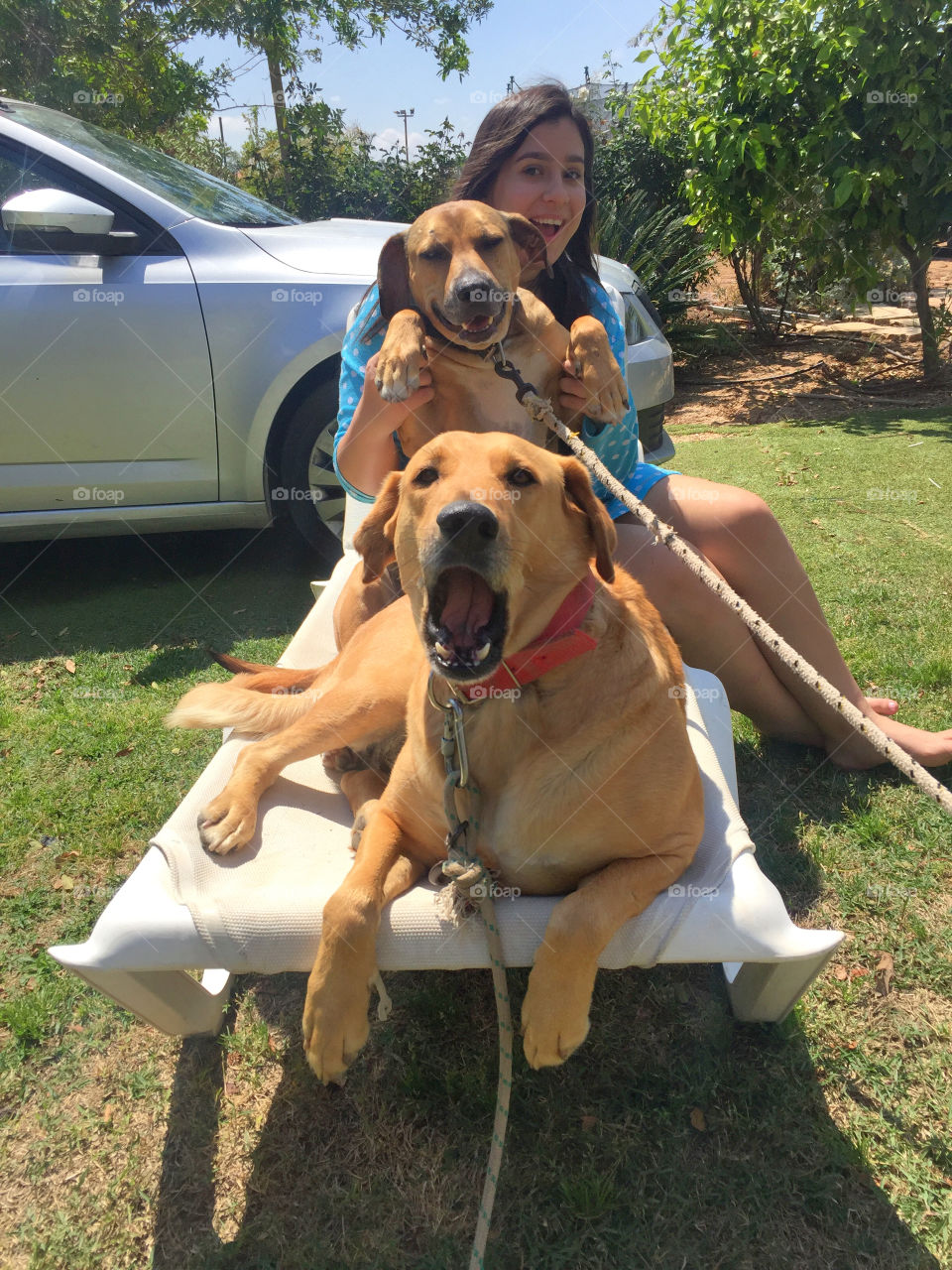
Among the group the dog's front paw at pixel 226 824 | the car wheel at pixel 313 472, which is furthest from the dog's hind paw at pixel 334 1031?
the car wheel at pixel 313 472

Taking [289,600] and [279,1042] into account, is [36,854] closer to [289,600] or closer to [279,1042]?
[279,1042]

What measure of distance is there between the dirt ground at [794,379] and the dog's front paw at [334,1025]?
771cm

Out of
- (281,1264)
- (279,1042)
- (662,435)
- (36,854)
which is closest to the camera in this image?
(281,1264)

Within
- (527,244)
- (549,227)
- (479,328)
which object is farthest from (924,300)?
(479,328)

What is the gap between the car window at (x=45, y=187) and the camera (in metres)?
3.94

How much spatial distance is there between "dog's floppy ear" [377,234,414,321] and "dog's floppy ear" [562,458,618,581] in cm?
112

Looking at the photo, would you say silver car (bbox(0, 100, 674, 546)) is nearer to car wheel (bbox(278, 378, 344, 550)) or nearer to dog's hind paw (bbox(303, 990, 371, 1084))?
car wheel (bbox(278, 378, 344, 550))

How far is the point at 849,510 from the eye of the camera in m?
5.59

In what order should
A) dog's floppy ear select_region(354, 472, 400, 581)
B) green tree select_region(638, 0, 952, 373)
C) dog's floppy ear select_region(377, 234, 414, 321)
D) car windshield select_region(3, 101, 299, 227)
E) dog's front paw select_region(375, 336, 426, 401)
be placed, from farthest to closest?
green tree select_region(638, 0, 952, 373) < car windshield select_region(3, 101, 299, 227) < dog's floppy ear select_region(377, 234, 414, 321) < dog's front paw select_region(375, 336, 426, 401) < dog's floppy ear select_region(354, 472, 400, 581)

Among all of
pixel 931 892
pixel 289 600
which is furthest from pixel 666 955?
pixel 289 600

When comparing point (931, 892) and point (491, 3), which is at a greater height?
point (491, 3)

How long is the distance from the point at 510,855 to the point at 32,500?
3.73 m

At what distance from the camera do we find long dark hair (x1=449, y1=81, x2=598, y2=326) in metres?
2.73

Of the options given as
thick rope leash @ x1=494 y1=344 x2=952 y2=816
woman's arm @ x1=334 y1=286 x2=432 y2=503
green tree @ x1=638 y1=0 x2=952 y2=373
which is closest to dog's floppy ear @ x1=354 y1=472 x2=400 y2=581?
thick rope leash @ x1=494 y1=344 x2=952 y2=816
